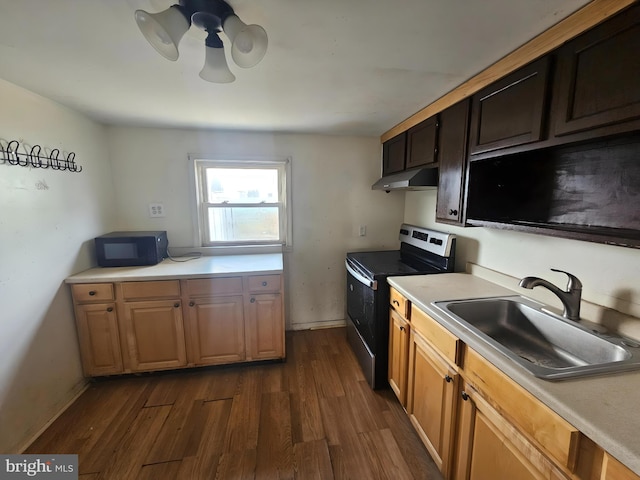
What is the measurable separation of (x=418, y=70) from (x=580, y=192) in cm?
98

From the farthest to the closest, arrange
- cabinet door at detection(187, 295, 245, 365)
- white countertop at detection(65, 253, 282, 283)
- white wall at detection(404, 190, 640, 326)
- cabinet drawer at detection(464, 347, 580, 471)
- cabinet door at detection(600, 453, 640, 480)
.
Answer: cabinet door at detection(187, 295, 245, 365) → white countertop at detection(65, 253, 282, 283) → white wall at detection(404, 190, 640, 326) → cabinet drawer at detection(464, 347, 580, 471) → cabinet door at detection(600, 453, 640, 480)

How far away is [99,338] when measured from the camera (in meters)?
2.03

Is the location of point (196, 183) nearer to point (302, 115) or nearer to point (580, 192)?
point (302, 115)

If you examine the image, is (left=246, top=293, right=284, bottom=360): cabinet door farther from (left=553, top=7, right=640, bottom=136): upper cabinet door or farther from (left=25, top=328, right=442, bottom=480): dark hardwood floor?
(left=553, top=7, right=640, bottom=136): upper cabinet door

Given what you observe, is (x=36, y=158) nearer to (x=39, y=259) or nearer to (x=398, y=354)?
(x=39, y=259)

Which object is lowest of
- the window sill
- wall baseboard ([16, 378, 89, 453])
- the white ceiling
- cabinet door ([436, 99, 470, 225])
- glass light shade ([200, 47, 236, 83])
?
wall baseboard ([16, 378, 89, 453])

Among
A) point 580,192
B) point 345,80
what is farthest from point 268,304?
point 580,192

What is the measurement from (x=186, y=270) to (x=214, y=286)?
0.89 feet

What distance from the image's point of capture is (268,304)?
224cm

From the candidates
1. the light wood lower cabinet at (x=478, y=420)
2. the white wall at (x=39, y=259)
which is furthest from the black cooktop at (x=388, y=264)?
the white wall at (x=39, y=259)

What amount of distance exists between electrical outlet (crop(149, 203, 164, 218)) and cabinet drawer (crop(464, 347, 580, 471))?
8.84ft

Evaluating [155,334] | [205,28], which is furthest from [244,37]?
[155,334]

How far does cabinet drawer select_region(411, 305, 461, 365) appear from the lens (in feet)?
3.94

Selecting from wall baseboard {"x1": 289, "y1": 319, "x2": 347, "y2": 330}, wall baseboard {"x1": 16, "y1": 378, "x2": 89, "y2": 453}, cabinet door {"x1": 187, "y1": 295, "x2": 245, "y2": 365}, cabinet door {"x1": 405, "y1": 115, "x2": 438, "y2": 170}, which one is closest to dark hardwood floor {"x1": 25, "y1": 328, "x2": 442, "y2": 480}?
wall baseboard {"x1": 16, "y1": 378, "x2": 89, "y2": 453}
